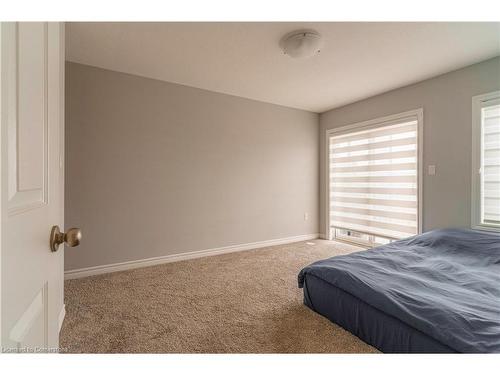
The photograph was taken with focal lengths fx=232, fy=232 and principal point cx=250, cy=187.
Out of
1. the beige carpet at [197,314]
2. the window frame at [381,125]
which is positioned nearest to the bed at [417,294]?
the beige carpet at [197,314]

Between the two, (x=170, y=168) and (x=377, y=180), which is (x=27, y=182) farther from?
(x=377, y=180)

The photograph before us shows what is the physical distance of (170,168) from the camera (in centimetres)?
305

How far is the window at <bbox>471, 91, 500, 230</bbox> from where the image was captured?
243 centimetres

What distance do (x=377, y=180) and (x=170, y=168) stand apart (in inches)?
121

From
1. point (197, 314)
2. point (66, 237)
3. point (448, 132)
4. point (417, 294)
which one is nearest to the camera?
point (66, 237)

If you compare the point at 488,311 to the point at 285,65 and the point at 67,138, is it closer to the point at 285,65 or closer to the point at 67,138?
the point at 285,65

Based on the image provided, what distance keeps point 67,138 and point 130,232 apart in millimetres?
1221

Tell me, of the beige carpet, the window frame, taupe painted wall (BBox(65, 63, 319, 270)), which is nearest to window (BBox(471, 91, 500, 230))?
the window frame

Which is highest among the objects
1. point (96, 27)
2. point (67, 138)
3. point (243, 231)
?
point (96, 27)

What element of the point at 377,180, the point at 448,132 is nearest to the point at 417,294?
the point at 448,132

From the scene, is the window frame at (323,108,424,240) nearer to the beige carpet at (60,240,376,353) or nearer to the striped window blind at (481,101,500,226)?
the striped window blind at (481,101,500,226)
